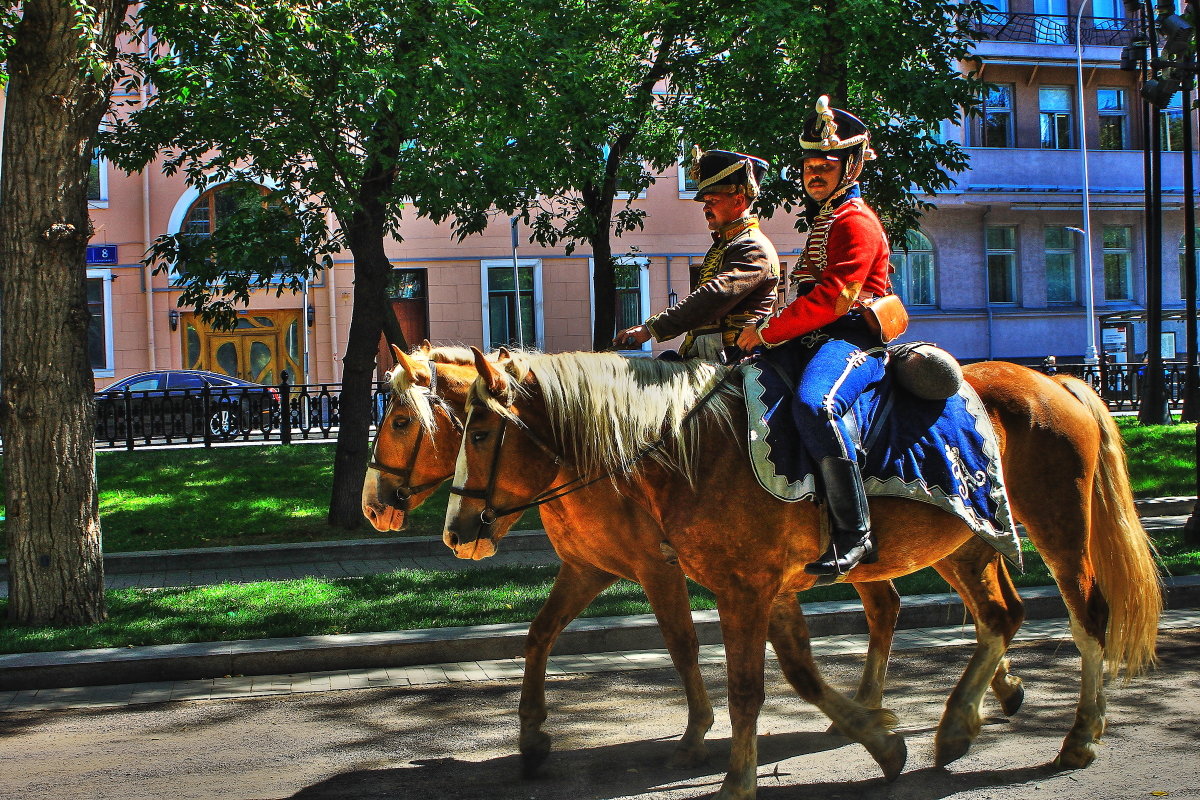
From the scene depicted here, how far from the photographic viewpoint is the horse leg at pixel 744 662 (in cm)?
467

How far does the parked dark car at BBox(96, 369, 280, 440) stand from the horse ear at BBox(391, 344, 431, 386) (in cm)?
1423

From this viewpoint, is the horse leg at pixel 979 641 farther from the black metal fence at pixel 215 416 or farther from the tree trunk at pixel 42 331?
the black metal fence at pixel 215 416

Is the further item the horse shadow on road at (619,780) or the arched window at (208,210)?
the arched window at (208,210)

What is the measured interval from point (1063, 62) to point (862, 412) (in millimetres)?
33919

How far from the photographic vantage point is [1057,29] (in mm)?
34844

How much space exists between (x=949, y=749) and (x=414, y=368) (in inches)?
120

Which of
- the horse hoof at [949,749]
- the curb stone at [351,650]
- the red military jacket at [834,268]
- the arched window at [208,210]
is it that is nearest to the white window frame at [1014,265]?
the arched window at [208,210]

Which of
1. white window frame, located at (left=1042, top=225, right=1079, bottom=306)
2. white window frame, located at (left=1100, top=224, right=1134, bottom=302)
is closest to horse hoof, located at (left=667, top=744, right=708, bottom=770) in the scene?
white window frame, located at (left=1042, top=225, right=1079, bottom=306)

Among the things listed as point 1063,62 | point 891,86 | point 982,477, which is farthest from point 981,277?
point 982,477

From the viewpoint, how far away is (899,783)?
5.04 meters

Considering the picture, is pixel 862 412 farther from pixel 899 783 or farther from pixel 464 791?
pixel 464 791

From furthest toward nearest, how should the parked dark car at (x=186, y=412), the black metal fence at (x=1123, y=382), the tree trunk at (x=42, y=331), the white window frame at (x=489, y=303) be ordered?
the white window frame at (x=489, y=303) → the black metal fence at (x=1123, y=382) → the parked dark car at (x=186, y=412) → the tree trunk at (x=42, y=331)

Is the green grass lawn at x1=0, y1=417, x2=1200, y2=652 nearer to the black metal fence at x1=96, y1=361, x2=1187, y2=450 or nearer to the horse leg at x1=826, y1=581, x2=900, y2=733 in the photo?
the black metal fence at x1=96, y1=361, x2=1187, y2=450

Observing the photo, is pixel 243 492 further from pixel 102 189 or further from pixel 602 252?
pixel 102 189
